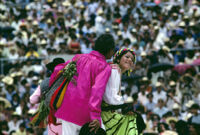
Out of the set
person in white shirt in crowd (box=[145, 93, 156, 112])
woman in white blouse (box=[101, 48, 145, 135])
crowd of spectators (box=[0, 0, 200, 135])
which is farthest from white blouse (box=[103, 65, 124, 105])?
person in white shirt in crowd (box=[145, 93, 156, 112])

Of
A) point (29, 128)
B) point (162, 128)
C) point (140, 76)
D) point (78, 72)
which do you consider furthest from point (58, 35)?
point (78, 72)

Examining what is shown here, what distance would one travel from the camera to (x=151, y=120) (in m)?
10.9

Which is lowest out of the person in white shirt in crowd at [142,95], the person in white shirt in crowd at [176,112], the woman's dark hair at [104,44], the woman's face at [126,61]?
the person in white shirt in crowd at [176,112]

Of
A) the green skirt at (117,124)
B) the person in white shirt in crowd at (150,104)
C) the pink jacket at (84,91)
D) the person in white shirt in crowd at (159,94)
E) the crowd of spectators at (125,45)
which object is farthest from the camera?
the person in white shirt in crowd at (159,94)

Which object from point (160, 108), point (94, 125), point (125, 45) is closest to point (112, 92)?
point (94, 125)

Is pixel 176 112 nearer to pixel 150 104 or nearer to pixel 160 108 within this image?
pixel 160 108

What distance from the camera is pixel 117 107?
16.5ft

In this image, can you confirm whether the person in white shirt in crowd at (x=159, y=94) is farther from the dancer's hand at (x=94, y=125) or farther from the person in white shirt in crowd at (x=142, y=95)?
the dancer's hand at (x=94, y=125)

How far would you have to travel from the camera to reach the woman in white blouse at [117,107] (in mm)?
4980

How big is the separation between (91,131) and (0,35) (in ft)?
37.5

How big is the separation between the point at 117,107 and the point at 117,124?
9.0 inches

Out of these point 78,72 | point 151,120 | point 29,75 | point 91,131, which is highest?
point 78,72

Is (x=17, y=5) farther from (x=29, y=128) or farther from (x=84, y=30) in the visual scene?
(x=29, y=128)

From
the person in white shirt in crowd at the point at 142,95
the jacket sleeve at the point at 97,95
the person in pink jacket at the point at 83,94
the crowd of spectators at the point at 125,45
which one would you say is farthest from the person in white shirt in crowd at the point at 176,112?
the jacket sleeve at the point at 97,95
